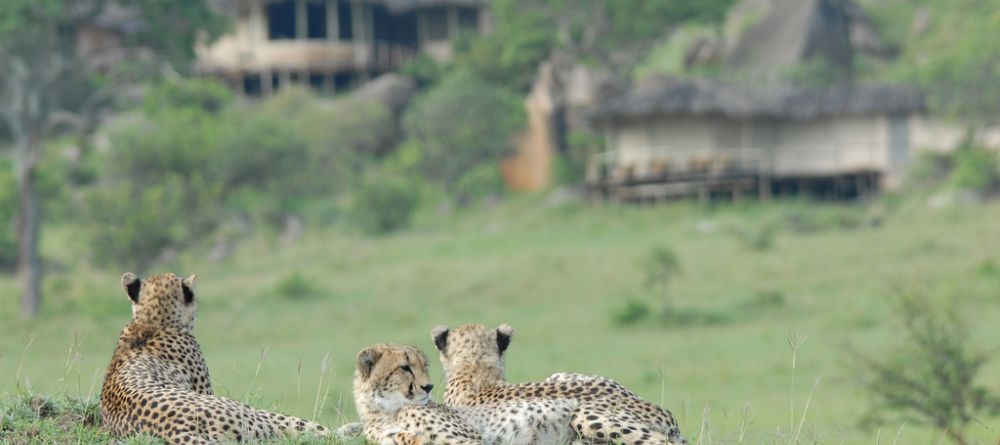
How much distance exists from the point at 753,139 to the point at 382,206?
1180 cm

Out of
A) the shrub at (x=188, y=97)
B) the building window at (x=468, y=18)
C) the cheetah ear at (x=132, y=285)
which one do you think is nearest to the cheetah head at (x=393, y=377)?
the cheetah ear at (x=132, y=285)

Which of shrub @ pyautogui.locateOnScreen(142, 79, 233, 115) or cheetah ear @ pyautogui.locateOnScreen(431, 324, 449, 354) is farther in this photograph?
shrub @ pyautogui.locateOnScreen(142, 79, 233, 115)

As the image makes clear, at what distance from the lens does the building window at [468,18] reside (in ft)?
203

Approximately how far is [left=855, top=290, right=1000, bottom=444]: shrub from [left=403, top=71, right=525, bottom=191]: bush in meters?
28.0

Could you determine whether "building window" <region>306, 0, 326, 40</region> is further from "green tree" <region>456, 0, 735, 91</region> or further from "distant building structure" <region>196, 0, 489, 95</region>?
"green tree" <region>456, 0, 735, 91</region>

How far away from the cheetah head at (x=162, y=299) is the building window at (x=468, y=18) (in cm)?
5379

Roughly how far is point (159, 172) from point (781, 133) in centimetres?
1863

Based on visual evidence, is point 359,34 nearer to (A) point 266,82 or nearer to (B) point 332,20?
(B) point 332,20

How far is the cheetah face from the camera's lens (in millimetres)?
8484

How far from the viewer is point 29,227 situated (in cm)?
3516

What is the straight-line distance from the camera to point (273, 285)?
35062 millimetres

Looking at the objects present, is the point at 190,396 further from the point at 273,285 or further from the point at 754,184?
the point at 754,184

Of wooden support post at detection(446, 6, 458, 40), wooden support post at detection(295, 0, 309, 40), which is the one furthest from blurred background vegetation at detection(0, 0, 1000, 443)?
wooden support post at detection(446, 6, 458, 40)

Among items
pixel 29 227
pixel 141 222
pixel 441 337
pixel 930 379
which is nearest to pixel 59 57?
pixel 29 227
